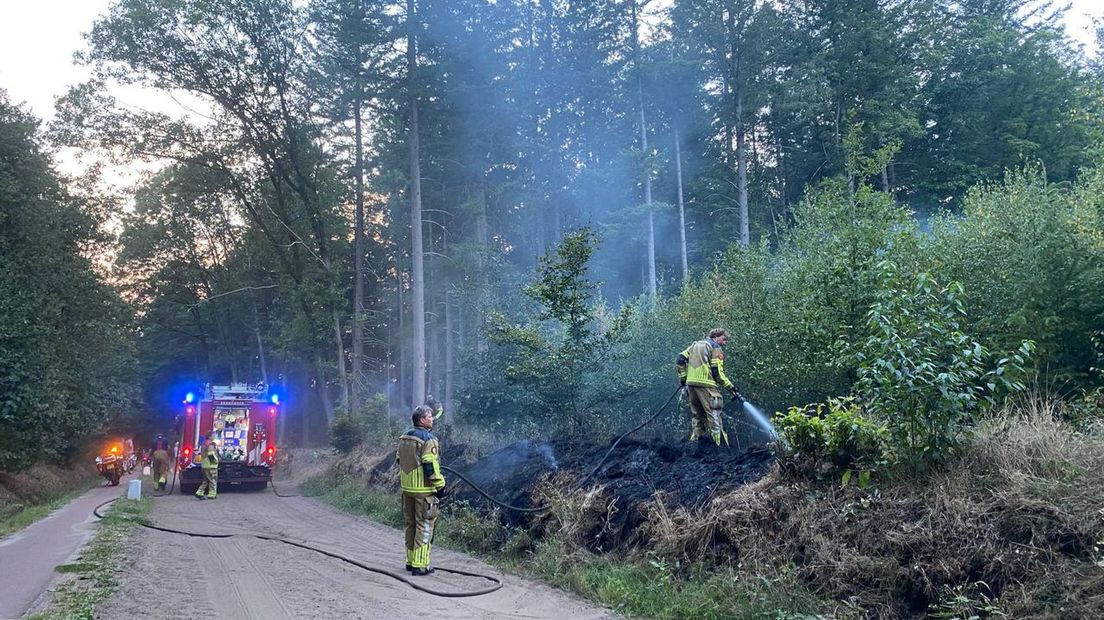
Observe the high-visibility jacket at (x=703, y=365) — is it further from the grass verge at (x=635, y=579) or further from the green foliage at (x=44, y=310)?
the green foliage at (x=44, y=310)

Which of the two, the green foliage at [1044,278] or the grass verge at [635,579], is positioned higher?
the green foliage at [1044,278]

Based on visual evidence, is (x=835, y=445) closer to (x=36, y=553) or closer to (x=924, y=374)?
(x=924, y=374)

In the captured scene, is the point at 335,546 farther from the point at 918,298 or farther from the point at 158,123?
the point at 158,123

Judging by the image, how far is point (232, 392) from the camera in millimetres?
23094

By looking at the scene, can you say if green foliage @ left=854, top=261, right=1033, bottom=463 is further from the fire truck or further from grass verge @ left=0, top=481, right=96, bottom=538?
the fire truck

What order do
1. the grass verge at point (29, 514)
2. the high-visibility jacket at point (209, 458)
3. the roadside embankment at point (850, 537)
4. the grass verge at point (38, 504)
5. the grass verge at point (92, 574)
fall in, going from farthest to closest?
the high-visibility jacket at point (209, 458)
the grass verge at point (38, 504)
the grass verge at point (29, 514)
the grass verge at point (92, 574)
the roadside embankment at point (850, 537)

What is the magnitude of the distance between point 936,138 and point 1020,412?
→ 28139 mm

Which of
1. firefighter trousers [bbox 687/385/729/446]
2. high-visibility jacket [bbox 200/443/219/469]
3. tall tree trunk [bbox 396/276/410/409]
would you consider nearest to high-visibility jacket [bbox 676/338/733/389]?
firefighter trousers [bbox 687/385/729/446]

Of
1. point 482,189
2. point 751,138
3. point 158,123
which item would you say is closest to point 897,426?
point 482,189

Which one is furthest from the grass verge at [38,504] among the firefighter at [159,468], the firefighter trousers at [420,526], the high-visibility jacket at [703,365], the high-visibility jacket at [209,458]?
the high-visibility jacket at [703,365]

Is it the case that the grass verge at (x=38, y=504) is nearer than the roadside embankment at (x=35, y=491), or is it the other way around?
the grass verge at (x=38, y=504)

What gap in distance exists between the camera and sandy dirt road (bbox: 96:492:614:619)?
760 centimetres

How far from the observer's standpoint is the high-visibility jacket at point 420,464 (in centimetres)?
950

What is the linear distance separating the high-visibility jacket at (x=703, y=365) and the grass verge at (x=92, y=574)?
7.91 metres
